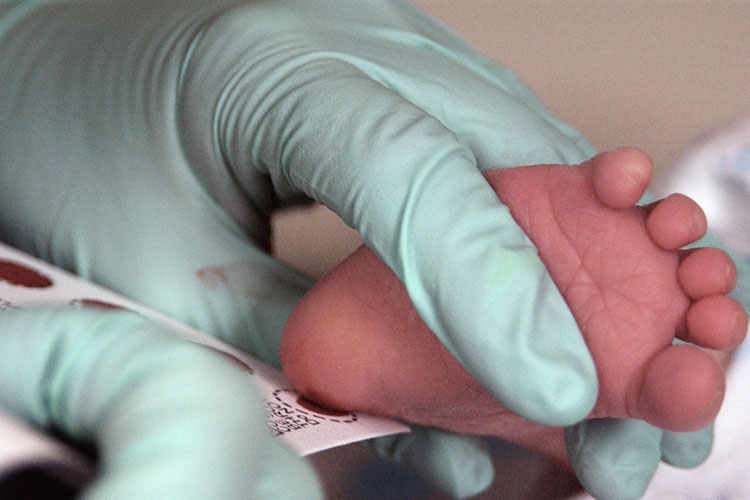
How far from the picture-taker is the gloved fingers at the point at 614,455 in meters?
0.42

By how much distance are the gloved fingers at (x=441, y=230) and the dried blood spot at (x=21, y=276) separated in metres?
0.15

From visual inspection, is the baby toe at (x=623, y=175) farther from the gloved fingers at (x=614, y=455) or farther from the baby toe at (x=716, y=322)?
the gloved fingers at (x=614, y=455)

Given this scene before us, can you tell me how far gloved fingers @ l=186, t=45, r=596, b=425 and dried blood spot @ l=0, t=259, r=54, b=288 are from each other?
0.15 meters

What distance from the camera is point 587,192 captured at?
34 cm

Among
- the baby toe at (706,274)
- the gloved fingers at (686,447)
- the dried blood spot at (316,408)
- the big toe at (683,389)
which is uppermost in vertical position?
the baby toe at (706,274)

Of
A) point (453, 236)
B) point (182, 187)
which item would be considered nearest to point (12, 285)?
point (182, 187)

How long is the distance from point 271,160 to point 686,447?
296 mm

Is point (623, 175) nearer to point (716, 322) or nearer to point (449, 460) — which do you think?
point (716, 322)

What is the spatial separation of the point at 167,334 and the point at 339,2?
0.41 meters

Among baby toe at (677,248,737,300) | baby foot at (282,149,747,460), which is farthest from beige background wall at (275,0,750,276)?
baby toe at (677,248,737,300)

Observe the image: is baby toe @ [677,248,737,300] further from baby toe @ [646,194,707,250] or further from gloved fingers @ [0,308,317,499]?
gloved fingers @ [0,308,317,499]

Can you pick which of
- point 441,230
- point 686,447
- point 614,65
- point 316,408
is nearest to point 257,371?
point 316,408

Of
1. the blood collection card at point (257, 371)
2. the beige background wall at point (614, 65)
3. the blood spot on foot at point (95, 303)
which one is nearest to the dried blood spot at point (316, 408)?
the blood collection card at point (257, 371)

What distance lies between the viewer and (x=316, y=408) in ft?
1.29
